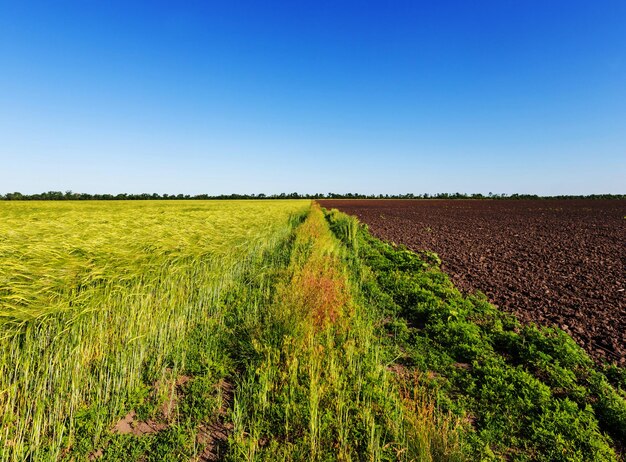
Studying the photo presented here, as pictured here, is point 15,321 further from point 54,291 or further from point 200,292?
point 200,292

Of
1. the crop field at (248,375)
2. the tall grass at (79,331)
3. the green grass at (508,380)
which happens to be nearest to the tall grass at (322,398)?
the crop field at (248,375)

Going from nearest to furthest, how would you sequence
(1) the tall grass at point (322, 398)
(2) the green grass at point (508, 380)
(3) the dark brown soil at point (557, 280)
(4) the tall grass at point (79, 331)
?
(4) the tall grass at point (79, 331) → (1) the tall grass at point (322, 398) → (2) the green grass at point (508, 380) → (3) the dark brown soil at point (557, 280)

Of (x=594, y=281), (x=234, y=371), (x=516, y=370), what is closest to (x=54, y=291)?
(x=234, y=371)

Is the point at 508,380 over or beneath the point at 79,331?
beneath

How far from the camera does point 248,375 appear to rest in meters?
4.27

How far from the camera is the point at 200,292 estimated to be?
583 cm

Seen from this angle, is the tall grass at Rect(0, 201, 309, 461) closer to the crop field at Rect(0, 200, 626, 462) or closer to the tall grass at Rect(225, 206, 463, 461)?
the crop field at Rect(0, 200, 626, 462)

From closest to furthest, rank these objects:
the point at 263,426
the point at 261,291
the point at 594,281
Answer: the point at 263,426 → the point at 261,291 → the point at 594,281

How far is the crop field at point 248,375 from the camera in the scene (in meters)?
2.93

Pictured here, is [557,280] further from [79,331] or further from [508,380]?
[79,331]

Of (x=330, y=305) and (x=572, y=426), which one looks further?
(x=330, y=305)

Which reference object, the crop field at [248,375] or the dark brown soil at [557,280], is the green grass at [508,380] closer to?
the crop field at [248,375]

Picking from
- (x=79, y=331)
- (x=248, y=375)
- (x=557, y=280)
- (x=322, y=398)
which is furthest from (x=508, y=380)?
(x=557, y=280)

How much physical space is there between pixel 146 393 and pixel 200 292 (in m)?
2.18
